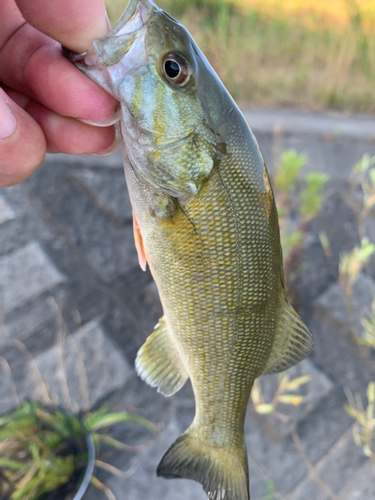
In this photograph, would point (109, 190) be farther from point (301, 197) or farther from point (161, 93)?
point (161, 93)

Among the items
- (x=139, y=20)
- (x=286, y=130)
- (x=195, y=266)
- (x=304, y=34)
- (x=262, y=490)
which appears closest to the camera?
(x=139, y=20)

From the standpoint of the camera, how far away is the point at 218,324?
99cm

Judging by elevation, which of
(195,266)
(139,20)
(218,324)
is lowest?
(218,324)

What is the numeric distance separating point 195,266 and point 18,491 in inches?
52.3

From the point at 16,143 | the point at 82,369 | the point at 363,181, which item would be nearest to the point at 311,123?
the point at 363,181

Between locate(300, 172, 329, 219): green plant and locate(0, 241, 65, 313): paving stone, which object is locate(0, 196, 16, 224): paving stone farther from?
locate(300, 172, 329, 219): green plant

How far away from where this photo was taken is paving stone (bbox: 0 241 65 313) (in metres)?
2.32

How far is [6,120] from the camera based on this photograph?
853mm

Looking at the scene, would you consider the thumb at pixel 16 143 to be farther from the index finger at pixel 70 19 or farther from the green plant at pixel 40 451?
the green plant at pixel 40 451

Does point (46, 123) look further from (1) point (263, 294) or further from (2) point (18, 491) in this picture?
(2) point (18, 491)

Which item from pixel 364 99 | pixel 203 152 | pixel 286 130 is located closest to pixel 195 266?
pixel 203 152

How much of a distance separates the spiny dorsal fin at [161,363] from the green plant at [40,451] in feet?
2.53

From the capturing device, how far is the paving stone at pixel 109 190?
112 inches

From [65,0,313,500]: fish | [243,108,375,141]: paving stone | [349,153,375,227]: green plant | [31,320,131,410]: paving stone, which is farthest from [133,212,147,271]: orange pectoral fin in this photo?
[243,108,375,141]: paving stone
